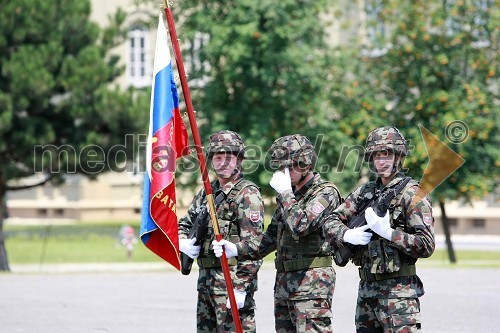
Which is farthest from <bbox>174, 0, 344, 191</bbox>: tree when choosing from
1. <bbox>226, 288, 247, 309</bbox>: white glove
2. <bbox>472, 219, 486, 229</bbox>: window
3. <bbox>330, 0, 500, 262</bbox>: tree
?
<bbox>226, 288, 247, 309</bbox>: white glove

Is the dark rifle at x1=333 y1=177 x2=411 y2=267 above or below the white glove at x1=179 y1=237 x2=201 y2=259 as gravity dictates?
above

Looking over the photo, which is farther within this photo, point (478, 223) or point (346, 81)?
point (478, 223)

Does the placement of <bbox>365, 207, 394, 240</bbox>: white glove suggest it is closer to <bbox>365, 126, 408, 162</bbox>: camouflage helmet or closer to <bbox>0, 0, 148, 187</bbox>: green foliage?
<bbox>365, 126, 408, 162</bbox>: camouflage helmet

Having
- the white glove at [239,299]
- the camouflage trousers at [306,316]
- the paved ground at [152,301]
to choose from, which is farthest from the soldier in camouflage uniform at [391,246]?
the paved ground at [152,301]

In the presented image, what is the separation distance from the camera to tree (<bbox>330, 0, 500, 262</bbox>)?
2544cm

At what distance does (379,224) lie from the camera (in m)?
6.79

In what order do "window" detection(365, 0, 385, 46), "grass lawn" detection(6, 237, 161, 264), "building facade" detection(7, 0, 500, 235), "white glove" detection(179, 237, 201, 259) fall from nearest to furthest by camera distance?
"white glove" detection(179, 237, 201, 259), "window" detection(365, 0, 385, 46), "grass lawn" detection(6, 237, 161, 264), "building facade" detection(7, 0, 500, 235)

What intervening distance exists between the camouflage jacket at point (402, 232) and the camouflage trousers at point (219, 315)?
966 millimetres

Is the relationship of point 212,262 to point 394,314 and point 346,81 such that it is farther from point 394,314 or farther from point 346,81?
point 346,81

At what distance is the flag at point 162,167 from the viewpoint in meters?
7.76

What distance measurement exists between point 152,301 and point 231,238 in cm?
833

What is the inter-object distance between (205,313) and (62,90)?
61.2ft

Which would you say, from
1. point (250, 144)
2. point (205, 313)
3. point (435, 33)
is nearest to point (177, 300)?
point (205, 313)

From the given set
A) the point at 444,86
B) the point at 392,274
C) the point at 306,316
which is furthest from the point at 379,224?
the point at 444,86
